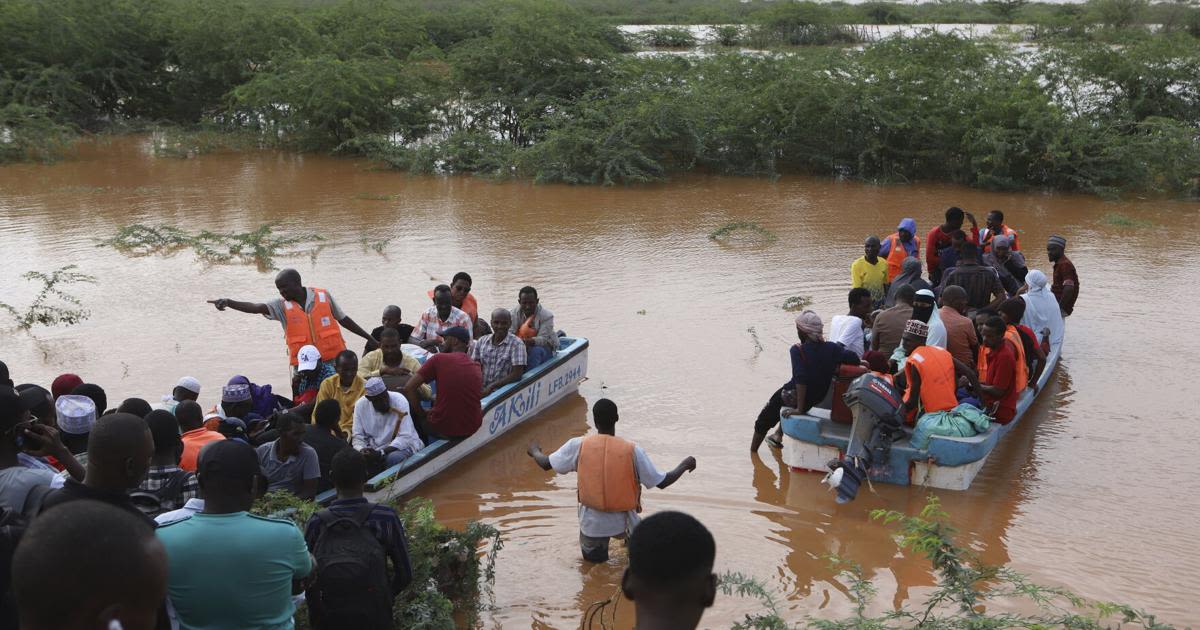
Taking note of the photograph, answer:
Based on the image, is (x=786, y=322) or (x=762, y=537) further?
(x=786, y=322)

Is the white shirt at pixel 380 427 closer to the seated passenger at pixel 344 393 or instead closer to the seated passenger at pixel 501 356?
the seated passenger at pixel 344 393

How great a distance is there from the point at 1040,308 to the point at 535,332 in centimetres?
467

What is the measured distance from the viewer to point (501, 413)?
9102mm

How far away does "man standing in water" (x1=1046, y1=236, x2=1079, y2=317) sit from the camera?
437 inches

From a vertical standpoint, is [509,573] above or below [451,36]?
below

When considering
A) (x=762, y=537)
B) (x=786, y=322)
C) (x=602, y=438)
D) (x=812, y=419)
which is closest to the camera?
(x=602, y=438)

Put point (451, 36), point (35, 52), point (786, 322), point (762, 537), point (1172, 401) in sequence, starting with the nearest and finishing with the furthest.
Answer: point (762, 537), point (1172, 401), point (786, 322), point (35, 52), point (451, 36)

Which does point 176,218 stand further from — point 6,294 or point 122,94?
point 122,94

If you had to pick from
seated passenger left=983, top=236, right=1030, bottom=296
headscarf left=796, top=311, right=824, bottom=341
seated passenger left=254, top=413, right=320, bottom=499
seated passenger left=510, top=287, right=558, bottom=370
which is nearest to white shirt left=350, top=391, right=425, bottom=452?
seated passenger left=254, top=413, right=320, bottom=499

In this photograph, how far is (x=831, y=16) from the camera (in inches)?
1344

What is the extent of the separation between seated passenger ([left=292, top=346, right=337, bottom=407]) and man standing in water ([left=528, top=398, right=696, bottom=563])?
106 inches

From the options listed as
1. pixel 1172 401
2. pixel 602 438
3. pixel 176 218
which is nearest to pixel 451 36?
pixel 176 218

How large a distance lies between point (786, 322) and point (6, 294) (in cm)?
926

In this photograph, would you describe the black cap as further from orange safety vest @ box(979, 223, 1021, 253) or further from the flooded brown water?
orange safety vest @ box(979, 223, 1021, 253)
